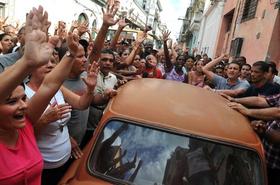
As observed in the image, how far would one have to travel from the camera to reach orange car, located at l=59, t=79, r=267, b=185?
8.17 feet

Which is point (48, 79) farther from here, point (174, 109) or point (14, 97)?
point (174, 109)

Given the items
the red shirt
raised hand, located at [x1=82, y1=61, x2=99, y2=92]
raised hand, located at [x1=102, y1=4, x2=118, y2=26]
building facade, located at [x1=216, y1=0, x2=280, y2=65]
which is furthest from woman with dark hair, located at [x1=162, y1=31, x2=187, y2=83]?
the red shirt

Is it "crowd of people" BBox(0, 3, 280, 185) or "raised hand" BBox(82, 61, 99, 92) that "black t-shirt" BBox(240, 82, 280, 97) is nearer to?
"crowd of people" BBox(0, 3, 280, 185)

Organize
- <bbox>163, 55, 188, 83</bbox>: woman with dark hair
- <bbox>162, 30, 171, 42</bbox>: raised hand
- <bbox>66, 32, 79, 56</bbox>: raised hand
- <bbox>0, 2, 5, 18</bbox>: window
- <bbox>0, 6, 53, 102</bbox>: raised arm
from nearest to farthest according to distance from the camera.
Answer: <bbox>0, 6, 53, 102</bbox>: raised arm → <bbox>66, 32, 79, 56</bbox>: raised hand → <bbox>163, 55, 188, 83</bbox>: woman with dark hair → <bbox>162, 30, 171, 42</bbox>: raised hand → <bbox>0, 2, 5, 18</bbox>: window

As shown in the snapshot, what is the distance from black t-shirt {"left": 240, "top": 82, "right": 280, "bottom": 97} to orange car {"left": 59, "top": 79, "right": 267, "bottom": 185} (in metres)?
1.91

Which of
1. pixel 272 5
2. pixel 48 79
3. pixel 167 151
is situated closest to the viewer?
pixel 48 79

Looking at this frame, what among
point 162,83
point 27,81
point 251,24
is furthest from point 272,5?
point 27,81

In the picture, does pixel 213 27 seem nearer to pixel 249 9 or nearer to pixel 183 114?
pixel 249 9

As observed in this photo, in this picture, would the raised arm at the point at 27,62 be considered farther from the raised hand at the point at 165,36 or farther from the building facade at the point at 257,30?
the building facade at the point at 257,30

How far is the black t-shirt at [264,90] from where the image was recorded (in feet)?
15.0

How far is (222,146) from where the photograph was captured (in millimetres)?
2598

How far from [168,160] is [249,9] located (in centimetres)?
1119

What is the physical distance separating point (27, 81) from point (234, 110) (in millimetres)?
2004

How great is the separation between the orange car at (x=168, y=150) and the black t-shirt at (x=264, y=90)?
1912mm
